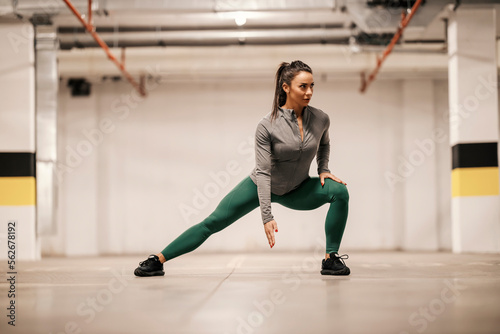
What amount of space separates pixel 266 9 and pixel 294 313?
4741 millimetres

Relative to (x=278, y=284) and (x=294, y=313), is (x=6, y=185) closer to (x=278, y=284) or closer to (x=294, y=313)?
(x=278, y=284)

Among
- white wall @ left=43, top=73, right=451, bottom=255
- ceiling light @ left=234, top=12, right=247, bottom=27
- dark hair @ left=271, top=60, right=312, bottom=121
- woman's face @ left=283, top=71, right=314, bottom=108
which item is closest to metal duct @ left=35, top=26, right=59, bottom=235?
white wall @ left=43, top=73, right=451, bottom=255

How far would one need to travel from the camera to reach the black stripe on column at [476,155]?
5906 mm

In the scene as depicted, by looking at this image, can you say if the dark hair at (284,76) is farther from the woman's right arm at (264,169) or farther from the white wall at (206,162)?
the white wall at (206,162)

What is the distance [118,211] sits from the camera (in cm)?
831

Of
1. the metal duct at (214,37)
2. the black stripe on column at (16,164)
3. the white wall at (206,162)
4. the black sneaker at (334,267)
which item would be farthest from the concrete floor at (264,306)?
the white wall at (206,162)

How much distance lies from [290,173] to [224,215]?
445 millimetres

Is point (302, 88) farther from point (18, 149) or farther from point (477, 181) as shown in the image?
point (18, 149)

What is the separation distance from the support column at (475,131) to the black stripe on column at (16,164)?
492 centimetres

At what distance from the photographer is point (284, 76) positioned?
2941 millimetres

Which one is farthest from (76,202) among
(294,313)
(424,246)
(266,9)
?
(294,313)

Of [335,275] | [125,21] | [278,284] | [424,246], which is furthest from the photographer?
[424,246]

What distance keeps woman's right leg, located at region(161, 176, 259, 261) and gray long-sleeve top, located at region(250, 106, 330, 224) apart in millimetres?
80

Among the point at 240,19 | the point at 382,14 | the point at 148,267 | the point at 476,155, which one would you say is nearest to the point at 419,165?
the point at 476,155
